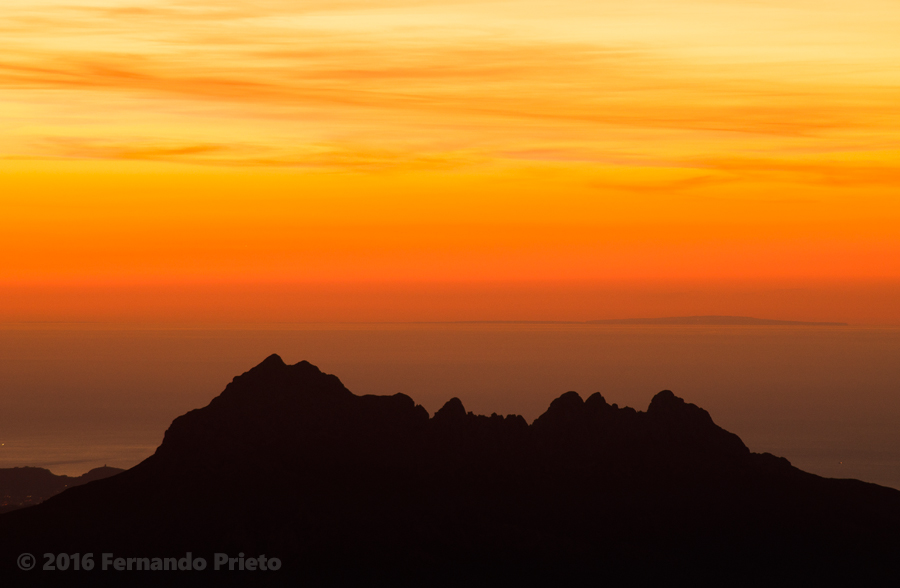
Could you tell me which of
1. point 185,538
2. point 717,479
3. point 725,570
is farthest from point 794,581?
point 185,538

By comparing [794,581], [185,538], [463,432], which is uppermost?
[463,432]

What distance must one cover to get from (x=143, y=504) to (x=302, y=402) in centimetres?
1931

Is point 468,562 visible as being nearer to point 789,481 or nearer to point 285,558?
point 285,558

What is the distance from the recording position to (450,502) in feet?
336

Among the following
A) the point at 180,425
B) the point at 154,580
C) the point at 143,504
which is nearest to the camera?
the point at 154,580

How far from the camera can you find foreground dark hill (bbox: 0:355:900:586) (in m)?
95.5

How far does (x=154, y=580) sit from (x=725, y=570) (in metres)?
52.8

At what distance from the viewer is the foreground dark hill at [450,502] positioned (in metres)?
95.5

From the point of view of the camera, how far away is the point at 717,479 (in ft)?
352

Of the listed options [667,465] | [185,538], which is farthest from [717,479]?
[185,538]

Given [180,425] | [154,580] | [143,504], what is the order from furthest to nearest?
1. [180,425]
2. [143,504]
3. [154,580]

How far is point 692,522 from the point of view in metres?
101

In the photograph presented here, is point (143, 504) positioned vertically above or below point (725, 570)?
above

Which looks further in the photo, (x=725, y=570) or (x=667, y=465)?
(x=667, y=465)
